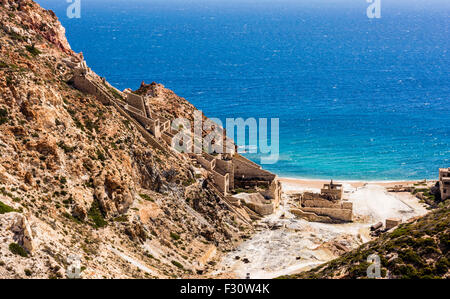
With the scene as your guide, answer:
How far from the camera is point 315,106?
182125 millimetres

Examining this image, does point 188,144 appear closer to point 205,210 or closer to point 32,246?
point 205,210

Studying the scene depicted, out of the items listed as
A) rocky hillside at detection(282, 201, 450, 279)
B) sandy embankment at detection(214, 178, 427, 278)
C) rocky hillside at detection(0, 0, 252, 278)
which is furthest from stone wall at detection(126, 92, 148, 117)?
rocky hillside at detection(282, 201, 450, 279)

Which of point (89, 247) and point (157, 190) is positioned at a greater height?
point (157, 190)

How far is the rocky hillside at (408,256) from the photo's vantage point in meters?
50.3

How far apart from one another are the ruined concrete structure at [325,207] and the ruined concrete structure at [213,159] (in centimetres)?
334

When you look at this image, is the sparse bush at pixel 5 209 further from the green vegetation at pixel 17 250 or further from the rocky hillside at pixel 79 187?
the green vegetation at pixel 17 250

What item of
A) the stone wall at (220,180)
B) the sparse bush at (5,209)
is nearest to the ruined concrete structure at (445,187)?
the stone wall at (220,180)

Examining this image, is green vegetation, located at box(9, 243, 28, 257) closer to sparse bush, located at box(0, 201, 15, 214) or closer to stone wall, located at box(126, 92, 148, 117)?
sparse bush, located at box(0, 201, 15, 214)

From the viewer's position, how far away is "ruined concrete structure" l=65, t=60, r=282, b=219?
80062mm

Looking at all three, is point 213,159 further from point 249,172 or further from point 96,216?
point 96,216

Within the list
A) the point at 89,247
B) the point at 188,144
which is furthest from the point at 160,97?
the point at 89,247

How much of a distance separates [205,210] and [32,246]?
104 ft

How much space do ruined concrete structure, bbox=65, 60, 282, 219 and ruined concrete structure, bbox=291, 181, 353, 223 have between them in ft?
10.9

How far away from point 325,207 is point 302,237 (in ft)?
38.1
